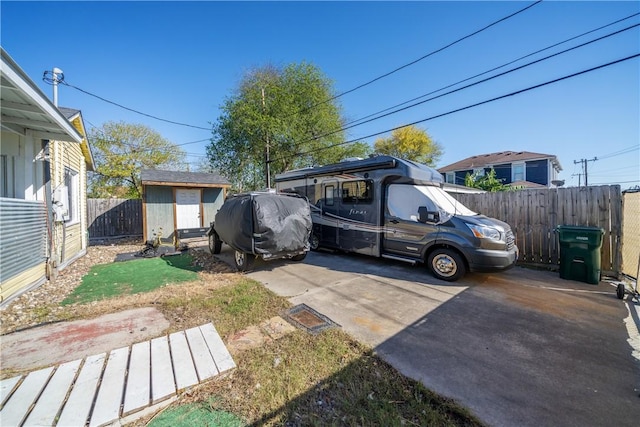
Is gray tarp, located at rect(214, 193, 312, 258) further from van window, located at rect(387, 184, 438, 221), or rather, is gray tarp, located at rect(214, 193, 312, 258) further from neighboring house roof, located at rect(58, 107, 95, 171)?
neighboring house roof, located at rect(58, 107, 95, 171)

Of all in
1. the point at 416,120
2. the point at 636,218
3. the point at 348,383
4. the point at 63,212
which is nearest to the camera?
the point at 348,383

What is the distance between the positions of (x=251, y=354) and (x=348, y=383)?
3.57ft

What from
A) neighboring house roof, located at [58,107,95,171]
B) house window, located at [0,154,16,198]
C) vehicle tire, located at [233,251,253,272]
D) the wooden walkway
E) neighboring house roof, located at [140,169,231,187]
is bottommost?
the wooden walkway

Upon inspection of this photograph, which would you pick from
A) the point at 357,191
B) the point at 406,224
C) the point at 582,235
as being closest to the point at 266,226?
the point at 357,191

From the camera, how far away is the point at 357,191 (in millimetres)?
6953

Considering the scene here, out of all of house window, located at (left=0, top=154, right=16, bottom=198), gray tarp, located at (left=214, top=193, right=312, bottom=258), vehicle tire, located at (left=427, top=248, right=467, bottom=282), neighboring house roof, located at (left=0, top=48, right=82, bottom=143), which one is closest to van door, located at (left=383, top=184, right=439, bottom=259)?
vehicle tire, located at (left=427, top=248, right=467, bottom=282)

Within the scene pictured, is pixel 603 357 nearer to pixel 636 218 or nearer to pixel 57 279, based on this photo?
pixel 636 218

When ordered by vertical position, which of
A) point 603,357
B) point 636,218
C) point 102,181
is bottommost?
point 603,357

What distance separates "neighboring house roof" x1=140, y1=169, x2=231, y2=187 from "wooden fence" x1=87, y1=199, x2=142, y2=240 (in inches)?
143

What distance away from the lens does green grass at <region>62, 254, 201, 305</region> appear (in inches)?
178

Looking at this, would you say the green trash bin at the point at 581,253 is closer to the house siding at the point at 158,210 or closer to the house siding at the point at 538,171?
the house siding at the point at 158,210

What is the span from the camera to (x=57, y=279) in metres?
5.17

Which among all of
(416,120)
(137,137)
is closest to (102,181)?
(137,137)

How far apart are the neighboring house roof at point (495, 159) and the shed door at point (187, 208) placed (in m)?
25.5
